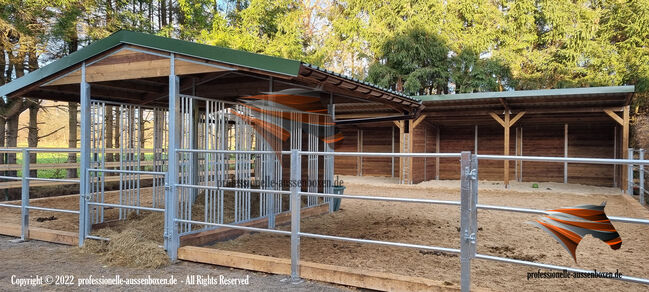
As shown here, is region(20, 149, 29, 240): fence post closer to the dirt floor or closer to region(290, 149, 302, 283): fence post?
the dirt floor

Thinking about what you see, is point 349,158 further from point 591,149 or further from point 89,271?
point 89,271

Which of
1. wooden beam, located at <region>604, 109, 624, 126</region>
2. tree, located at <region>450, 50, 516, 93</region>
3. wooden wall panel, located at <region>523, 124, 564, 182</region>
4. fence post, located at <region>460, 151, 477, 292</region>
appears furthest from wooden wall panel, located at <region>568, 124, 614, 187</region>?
fence post, located at <region>460, 151, 477, 292</region>

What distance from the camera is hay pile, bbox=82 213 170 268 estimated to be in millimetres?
4160

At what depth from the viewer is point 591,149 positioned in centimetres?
1316

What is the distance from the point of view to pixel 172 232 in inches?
171

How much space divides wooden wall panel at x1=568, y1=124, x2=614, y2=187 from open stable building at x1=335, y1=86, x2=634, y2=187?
2cm

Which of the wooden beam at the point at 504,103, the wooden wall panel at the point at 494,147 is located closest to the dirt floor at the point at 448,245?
the wooden beam at the point at 504,103

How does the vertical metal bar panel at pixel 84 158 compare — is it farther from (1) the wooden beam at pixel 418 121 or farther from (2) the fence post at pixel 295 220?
(1) the wooden beam at pixel 418 121

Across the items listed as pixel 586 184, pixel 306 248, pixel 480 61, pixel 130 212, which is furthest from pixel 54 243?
pixel 480 61

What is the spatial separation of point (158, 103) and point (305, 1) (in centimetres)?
1634

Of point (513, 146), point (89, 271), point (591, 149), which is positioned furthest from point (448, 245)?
point (591, 149)

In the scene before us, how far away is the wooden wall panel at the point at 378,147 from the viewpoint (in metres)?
15.8

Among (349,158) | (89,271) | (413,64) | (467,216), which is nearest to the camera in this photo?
(467,216)

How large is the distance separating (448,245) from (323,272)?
7.23ft
